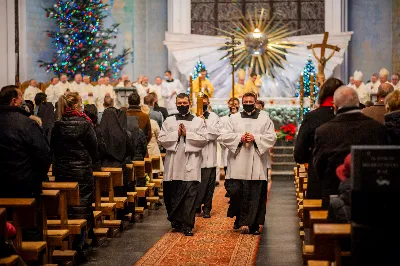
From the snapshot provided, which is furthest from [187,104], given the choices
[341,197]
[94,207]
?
[341,197]

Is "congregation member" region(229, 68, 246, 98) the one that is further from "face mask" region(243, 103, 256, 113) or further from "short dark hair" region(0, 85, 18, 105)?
"short dark hair" region(0, 85, 18, 105)

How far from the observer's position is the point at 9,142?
9.50 m

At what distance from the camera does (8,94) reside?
9.48 metres

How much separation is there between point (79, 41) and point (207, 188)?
14197 millimetres

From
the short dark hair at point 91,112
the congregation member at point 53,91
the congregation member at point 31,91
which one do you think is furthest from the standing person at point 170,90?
the short dark hair at point 91,112

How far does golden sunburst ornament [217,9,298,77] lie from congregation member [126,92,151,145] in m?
13.9

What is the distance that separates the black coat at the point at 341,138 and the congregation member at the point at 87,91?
60.3 ft

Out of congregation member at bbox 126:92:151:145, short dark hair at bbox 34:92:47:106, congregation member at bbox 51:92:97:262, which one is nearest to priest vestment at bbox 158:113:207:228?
congregation member at bbox 126:92:151:145

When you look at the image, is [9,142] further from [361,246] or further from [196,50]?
[196,50]

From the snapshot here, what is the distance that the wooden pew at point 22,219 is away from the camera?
885 cm

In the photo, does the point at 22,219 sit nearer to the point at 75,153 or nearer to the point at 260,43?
the point at 75,153

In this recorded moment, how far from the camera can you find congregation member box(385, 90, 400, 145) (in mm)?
8742

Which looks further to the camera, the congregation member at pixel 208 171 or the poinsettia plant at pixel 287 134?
the poinsettia plant at pixel 287 134

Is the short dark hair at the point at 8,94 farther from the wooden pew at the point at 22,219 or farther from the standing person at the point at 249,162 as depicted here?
the standing person at the point at 249,162
